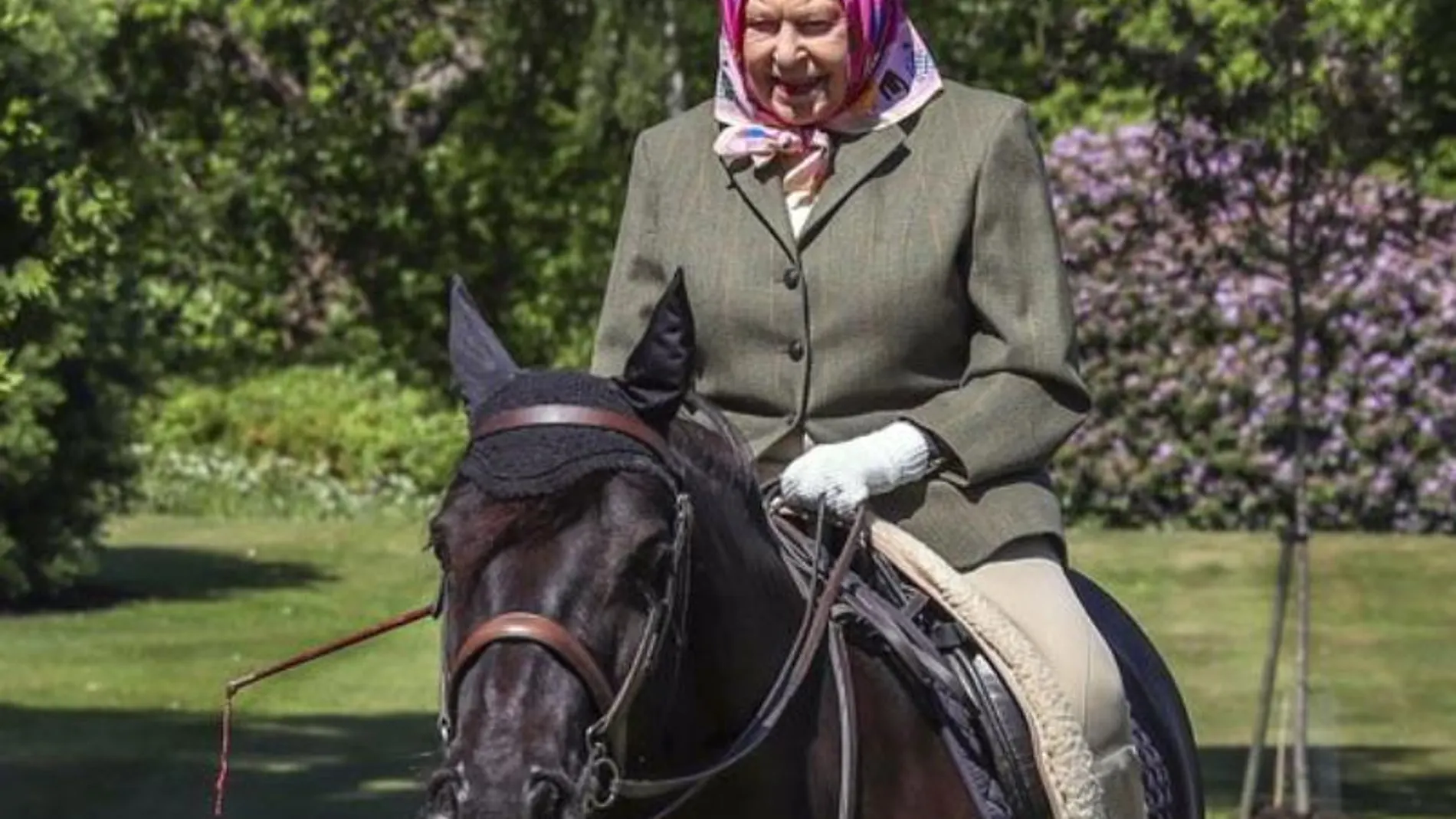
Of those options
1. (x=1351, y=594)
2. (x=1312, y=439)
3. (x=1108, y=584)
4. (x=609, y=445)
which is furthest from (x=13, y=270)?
(x=609, y=445)

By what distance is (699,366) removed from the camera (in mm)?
5430

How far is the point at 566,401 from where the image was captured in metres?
4.21

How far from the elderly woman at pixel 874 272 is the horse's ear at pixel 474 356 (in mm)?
838

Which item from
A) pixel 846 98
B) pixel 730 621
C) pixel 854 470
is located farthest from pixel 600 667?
pixel 846 98

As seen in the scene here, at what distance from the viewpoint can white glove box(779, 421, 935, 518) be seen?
5.09m

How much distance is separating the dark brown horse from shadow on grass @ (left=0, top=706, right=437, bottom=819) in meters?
7.43

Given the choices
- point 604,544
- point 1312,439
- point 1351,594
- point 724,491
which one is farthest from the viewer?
point 1312,439

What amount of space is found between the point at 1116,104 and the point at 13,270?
9.57 metres

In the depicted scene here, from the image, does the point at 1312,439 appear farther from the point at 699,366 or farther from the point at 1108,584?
the point at 699,366

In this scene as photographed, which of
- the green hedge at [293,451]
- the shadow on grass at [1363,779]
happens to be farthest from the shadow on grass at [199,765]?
the green hedge at [293,451]

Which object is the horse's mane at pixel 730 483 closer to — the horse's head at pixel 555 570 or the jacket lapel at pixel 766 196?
the horse's head at pixel 555 570

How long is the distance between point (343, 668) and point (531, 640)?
43.0 ft

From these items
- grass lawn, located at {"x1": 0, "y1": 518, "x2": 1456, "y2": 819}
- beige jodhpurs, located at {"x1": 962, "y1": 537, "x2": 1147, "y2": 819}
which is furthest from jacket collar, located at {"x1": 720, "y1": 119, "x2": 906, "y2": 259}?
grass lawn, located at {"x1": 0, "y1": 518, "x2": 1456, "y2": 819}

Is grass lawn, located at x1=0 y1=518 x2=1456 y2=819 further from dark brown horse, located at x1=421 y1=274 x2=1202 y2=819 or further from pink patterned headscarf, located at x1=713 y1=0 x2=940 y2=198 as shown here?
dark brown horse, located at x1=421 y1=274 x2=1202 y2=819
